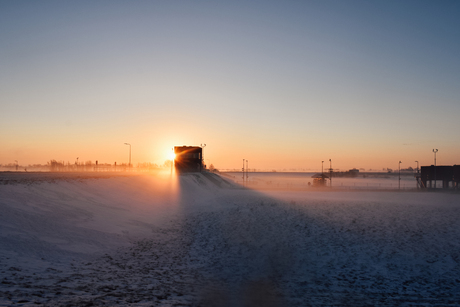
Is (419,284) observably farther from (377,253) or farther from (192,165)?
(192,165)

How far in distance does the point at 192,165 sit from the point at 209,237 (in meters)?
54.5

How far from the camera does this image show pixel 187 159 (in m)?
76.6

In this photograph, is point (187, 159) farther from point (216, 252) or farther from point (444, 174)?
point (444, 174)

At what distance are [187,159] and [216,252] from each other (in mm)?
57844

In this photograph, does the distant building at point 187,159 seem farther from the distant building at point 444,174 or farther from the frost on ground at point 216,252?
the distant building at point 444,174

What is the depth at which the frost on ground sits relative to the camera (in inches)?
494

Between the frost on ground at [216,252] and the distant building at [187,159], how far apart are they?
43721 mm

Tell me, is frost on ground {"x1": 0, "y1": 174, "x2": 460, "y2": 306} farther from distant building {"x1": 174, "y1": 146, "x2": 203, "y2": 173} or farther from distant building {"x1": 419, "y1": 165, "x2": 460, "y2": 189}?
distant building {"x1": 174, "y1": 146, "x2": 203, "y2": 173}

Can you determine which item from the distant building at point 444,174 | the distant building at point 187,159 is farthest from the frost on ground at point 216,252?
the distant building at point 187,159

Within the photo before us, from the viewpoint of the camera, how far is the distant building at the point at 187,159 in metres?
76.1

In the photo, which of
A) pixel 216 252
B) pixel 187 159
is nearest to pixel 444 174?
pixel 187 159

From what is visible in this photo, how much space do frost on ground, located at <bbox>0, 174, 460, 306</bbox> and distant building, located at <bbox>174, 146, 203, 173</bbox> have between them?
43.7m

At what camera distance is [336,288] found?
48.5 feet

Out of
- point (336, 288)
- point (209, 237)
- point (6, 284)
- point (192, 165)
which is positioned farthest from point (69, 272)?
point (192, 165)
